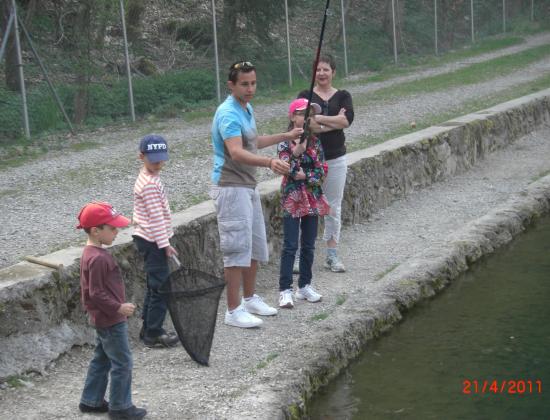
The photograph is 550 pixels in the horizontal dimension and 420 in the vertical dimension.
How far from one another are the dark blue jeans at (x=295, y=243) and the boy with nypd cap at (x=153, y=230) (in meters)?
1.10

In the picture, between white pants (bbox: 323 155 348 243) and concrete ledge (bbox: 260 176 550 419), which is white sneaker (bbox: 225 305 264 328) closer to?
concrete ledge (bbox: 260 176 550 419)

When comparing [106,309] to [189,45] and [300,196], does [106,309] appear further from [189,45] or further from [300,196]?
[189,45]

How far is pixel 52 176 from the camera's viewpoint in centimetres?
1062

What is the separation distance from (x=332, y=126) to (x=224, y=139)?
1.33 meters

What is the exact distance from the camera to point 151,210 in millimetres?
5809

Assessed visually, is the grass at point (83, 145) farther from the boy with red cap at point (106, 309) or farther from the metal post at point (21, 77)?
the boy with red cap at point (106, 309)

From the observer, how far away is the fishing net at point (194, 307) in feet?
18.4

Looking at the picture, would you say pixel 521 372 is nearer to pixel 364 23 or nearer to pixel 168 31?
pixel 168 31

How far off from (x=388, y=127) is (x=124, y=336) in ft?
29.8

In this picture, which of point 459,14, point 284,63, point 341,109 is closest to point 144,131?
point 284,63

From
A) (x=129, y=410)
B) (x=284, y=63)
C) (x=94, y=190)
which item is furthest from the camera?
(x=284, y=63)

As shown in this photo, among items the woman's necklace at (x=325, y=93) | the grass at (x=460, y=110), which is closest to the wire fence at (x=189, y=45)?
the grass at (x=460, y=110)

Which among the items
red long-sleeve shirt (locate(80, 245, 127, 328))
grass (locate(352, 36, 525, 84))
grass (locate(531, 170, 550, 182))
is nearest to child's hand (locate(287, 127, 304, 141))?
red long-sleeve shirt (locate(80, 245, 127, 328))

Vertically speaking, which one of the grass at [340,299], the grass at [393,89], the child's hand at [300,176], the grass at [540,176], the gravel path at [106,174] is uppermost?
the child's hand at [300,176]
